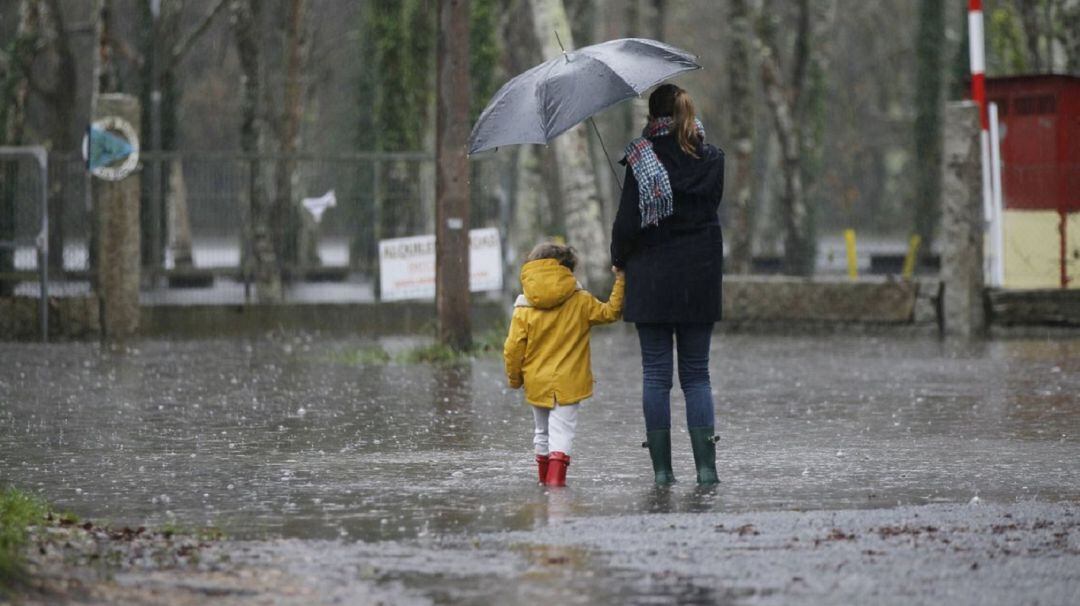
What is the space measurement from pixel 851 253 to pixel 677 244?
866 inches

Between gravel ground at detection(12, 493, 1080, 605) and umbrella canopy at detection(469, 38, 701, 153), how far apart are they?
2010mm

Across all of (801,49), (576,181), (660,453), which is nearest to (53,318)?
(576,181)

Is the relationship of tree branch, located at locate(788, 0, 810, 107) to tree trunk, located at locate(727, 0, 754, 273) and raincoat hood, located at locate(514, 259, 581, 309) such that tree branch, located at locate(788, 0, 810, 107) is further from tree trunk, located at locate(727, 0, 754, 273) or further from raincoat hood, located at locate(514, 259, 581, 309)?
raincoat hood, located at locate(514, 259, 581, 309)

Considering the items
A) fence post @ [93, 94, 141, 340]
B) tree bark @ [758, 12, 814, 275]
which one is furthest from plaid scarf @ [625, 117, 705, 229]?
tree bark @ [758, 12, 814, 275]

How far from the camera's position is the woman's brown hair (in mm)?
8969

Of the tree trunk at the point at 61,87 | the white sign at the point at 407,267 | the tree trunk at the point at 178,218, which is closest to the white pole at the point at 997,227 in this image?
the white sign at the point at 407,267

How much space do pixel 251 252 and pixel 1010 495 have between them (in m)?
14.5

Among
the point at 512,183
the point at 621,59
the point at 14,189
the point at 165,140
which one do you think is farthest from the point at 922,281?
the point at 165,140

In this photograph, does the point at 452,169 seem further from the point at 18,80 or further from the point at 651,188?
the point at 18,80

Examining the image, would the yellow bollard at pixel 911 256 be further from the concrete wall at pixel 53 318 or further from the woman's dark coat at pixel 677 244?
the woman's dark coat at pixel 677 244

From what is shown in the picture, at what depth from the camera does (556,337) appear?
9273 mm

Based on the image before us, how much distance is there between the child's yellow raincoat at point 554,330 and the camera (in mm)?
9242

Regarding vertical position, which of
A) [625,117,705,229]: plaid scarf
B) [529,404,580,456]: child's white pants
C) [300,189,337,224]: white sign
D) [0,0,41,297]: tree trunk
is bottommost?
[529,404,580,456]: child's white pants

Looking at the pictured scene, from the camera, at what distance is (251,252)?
22.4 meters
